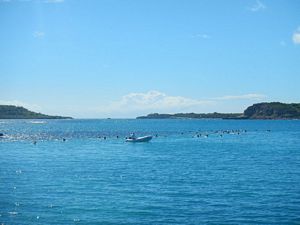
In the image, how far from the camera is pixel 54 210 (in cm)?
3912

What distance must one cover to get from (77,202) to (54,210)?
3.11 metres

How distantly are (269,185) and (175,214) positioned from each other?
56.2ft

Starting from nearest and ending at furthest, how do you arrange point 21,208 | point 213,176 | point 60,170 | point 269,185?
1. point 21,208
2. point 269,185
3. point 213,176
4. point 60,170

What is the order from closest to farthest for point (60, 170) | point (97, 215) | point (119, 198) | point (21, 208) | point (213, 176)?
point (97, 215) < point (21, 208) < point (119, 198) < point (213, 176) < point (60, 170)

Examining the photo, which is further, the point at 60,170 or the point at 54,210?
the point at 60,170

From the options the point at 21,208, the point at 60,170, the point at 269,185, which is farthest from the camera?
the point at 60,170

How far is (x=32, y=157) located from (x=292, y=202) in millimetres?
55975

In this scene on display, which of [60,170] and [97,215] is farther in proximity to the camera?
[60,170]

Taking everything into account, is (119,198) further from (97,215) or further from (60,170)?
(60,170)

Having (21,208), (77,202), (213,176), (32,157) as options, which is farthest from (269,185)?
(32,157)

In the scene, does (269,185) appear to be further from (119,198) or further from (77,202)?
(77,202)

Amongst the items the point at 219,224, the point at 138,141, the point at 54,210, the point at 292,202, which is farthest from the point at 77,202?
the point at 138,141

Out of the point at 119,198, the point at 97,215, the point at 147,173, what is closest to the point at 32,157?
the point at 147,173

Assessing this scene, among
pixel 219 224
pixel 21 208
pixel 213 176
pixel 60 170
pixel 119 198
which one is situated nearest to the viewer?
pixel 219 224
